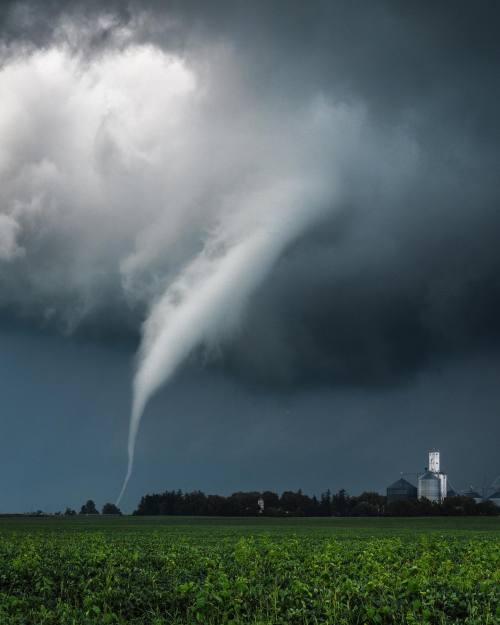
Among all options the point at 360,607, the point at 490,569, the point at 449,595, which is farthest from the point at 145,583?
the point at 490,569

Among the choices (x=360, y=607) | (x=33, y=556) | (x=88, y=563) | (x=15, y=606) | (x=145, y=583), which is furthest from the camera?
(x=33, y=556)

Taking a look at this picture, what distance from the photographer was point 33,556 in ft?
92.5

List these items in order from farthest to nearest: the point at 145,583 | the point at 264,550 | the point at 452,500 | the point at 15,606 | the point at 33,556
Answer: the point at 452,500, the point at 264,550, the point at 33,556, the point at 145,583, the point at 15,606

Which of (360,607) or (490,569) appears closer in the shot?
(360,607)

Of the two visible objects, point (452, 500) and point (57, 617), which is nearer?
point (57, 617)

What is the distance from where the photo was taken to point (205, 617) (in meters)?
19.7

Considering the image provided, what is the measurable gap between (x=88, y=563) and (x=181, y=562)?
340 centimetres

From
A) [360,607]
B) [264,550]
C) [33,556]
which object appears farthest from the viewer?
[264,550]

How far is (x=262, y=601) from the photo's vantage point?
67.1 ft

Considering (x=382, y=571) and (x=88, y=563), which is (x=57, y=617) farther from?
(x=382, y=571)

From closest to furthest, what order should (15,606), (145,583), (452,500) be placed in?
(15,606)
(145,583)
(452,500)

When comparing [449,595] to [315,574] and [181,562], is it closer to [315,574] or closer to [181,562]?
[315,574]

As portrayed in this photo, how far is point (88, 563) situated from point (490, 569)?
14461 mm

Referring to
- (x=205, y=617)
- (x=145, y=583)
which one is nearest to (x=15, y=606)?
(x=145, y=583)
